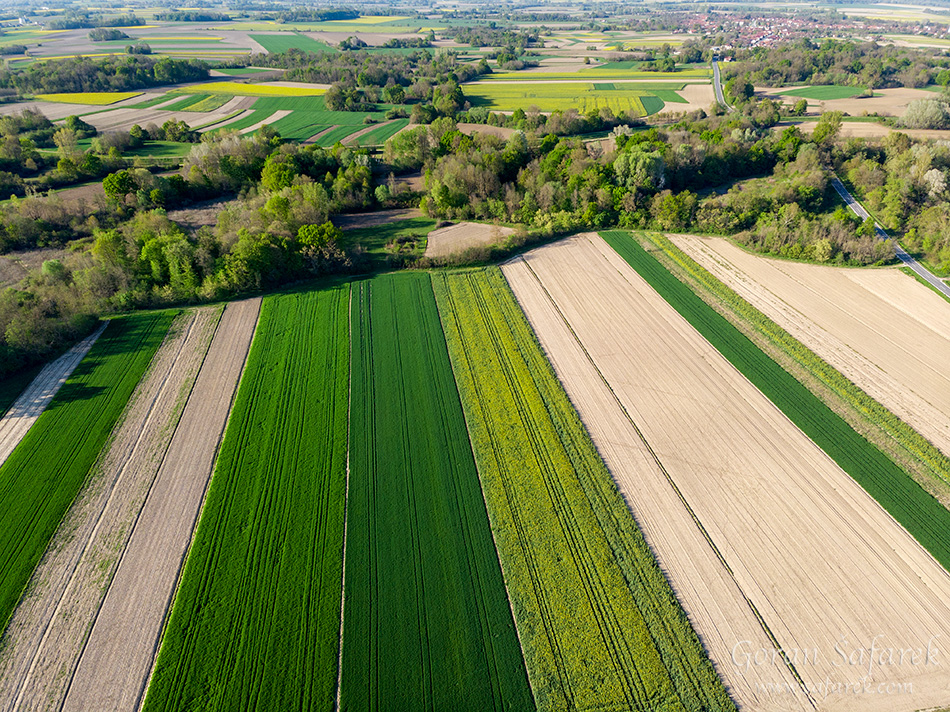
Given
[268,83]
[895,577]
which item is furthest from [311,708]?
[268,83]

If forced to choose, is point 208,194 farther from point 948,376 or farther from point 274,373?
point 948,376

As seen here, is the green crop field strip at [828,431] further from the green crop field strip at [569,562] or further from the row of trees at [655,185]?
the row of trees at [655,185]

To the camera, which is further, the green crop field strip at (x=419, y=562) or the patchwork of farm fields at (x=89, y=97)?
the patchwork of farm fields at (x=89, y=97)

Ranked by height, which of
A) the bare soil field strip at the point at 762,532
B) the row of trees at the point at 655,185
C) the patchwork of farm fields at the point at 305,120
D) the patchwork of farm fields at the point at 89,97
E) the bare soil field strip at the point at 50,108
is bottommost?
the bare soil field strip at the point at 762,532

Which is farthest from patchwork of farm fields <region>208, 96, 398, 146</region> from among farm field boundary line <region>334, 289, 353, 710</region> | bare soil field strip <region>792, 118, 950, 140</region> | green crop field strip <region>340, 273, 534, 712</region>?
bare soil field strip <region>792, 118, 950, 140</region>

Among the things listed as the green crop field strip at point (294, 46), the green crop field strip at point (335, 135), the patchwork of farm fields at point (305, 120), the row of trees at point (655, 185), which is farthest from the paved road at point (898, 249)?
the green crop field strip at point (294, 46)

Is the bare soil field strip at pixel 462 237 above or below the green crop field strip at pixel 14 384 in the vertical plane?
above

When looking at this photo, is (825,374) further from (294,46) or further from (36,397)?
(294,46)
